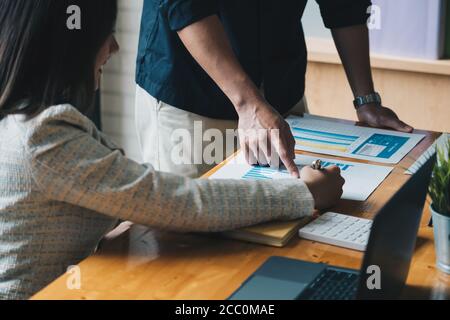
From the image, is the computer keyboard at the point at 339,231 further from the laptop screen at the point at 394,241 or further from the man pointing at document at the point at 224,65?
the man pointing at document at the point at 224,65

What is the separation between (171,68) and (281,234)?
2.51ft

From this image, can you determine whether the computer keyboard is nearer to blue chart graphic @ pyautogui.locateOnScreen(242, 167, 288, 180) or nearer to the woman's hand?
the woman's hand

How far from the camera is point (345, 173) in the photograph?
1719 mm

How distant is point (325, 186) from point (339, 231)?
14 centimetres

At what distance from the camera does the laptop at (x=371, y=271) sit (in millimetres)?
1047

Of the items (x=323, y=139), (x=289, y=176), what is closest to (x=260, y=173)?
(x=289, y=176)

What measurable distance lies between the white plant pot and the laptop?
0.14 ft

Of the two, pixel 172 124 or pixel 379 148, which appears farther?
pixel 172 124

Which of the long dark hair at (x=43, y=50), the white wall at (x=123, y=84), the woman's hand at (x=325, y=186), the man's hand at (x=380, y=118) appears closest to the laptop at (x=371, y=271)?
the woman's hand at (x=325, y=186)

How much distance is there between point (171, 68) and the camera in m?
1.98

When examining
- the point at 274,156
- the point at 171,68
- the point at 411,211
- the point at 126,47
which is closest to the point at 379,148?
the point at 274,156

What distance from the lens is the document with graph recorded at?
185 centimetres

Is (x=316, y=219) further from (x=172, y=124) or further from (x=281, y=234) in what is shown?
(x=172, y=124)
